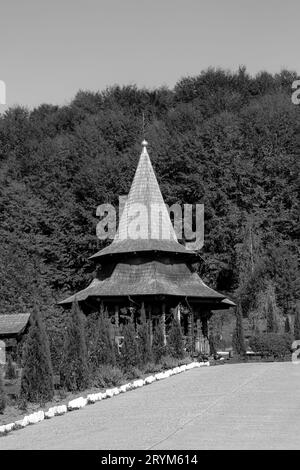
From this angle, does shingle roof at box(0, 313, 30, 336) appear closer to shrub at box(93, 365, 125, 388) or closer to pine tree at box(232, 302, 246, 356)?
pine tree at box(232, 302, 246, 356)

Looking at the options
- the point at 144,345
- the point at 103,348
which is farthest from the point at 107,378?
the point at 144,345

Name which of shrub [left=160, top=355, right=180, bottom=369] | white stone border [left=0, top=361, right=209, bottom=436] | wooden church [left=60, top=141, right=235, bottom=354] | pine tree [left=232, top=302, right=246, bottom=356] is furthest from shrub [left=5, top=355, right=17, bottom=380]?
pine tree [left=232, top=302, right=246, bottom=356]

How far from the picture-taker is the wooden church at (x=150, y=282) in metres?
32.7

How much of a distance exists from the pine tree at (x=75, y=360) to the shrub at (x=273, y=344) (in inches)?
586

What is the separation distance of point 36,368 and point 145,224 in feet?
67.0

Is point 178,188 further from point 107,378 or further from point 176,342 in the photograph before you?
point 107,378

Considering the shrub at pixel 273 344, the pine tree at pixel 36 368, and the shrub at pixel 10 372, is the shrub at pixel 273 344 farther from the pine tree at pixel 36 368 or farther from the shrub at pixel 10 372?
the pine tree at pixel 36 368

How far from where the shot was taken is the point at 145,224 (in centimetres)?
3575

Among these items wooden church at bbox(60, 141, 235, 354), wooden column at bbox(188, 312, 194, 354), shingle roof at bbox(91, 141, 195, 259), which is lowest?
wooden column at bbox(188, 312, 194, 354)

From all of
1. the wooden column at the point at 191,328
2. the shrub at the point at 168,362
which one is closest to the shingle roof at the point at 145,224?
the wooden column at the point at 191,328

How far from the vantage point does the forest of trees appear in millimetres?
47438

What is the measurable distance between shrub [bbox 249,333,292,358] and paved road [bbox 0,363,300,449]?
44.6ft

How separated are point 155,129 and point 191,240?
13.8m
